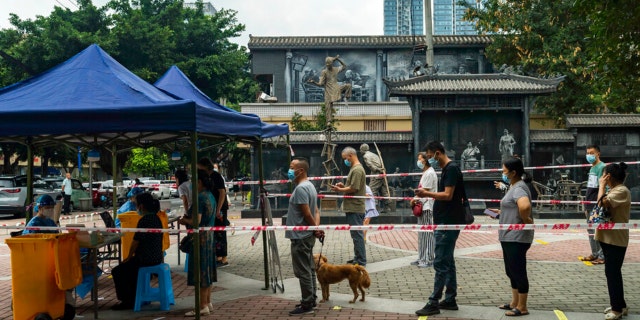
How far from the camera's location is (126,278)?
7.80 m

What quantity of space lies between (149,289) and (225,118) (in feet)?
7.48

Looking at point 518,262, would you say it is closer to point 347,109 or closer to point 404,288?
point 404,288

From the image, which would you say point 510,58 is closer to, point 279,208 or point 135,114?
point 279,208

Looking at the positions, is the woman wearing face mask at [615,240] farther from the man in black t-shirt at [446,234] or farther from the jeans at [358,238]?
the jeans at [358,238]

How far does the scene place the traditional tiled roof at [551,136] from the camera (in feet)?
81.1

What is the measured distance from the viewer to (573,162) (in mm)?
24453

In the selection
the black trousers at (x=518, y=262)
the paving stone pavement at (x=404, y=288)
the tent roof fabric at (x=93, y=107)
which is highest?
the tent roof fabric at (x=93, y=107)

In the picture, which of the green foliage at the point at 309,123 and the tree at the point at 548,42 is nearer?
the tree at the point at 548,42

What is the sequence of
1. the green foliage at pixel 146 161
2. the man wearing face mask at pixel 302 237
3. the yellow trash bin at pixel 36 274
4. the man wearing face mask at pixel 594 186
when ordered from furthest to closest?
the green foliage at pixel 146 161 → the man wearing face mask at pixel 594 186 → the man wearing face mask at pixel 302 237 → the yellow trash bin at pixel 36 274

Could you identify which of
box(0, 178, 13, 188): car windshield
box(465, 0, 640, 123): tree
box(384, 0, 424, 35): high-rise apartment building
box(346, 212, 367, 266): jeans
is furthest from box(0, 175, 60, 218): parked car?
box(384, 0, 424, 35): high-rise apartment building

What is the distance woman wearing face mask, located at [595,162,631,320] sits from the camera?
22.4 feet

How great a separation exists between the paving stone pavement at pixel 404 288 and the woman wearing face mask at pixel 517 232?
431mm

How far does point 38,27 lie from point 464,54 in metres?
24.4

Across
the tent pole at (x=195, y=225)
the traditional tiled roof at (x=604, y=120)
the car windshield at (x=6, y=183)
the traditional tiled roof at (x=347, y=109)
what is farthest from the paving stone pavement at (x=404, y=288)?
the traditional tiled roof at (x=347, y=109)
